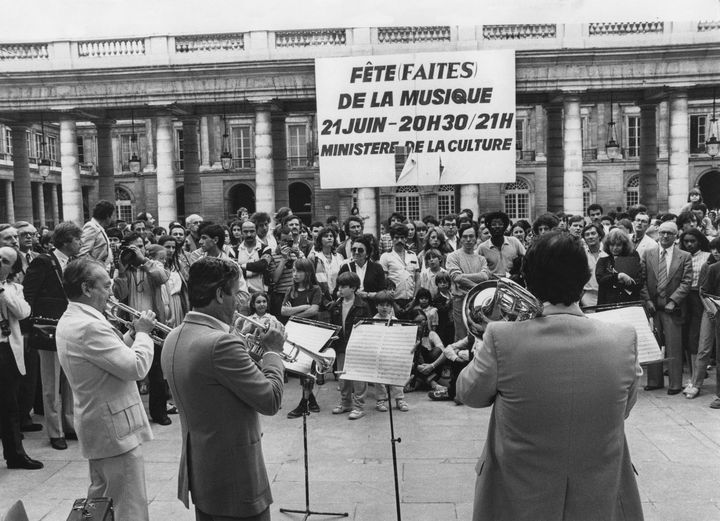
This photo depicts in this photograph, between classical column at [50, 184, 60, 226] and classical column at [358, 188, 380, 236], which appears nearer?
classical column at [358, 188, 380, 236]

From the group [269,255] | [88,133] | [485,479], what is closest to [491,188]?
[88,133]

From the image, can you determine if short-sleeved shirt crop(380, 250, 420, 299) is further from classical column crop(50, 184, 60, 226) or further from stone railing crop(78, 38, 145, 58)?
classical column crop(50, 184, 60, 226)

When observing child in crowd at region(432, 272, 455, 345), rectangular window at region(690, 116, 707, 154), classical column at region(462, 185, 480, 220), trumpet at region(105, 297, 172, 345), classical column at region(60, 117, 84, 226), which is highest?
rectangular window at region(690, 116, 707, 154)

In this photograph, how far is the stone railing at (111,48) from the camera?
79.9 feet

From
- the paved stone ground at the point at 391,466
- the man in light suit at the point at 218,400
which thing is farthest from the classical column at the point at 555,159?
the man in light suit at the point at 218,400

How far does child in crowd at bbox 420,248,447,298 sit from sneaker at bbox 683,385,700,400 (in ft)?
11.4

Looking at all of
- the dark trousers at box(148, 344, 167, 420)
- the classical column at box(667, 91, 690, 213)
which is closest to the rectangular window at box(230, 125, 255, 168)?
the classical column at box(667, 91, 690, 213)

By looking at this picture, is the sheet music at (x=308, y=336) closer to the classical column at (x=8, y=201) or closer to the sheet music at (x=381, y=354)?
the sheet music at (x=381, y=354)

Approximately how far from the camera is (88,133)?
51.2m

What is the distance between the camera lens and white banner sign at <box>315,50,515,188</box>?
52.1ft

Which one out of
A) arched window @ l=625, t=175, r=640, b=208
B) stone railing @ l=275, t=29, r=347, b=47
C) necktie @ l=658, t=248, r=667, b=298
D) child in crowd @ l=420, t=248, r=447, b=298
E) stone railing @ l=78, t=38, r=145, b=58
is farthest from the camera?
arched window @ l=625, t=175, r=640, b=208

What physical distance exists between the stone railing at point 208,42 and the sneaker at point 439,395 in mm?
18382

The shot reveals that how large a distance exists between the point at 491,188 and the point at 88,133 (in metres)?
30.3

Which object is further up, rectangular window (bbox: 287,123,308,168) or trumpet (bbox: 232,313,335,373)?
rectangular window (bbox: 287,123,308,168)
